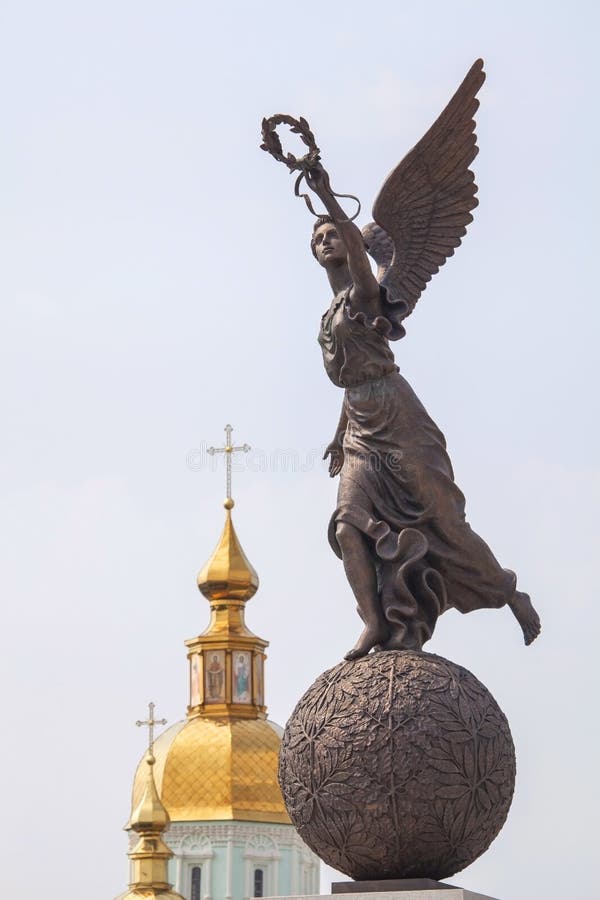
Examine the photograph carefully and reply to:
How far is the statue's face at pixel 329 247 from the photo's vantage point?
12.1 metres

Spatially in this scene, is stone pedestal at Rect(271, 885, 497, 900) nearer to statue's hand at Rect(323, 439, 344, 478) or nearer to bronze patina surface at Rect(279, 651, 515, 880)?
bronze patina surface at Rect(279, 651, 515, 880)

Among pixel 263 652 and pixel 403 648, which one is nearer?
pixel 403 648

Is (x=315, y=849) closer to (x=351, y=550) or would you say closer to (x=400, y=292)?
(x=351, y=550)

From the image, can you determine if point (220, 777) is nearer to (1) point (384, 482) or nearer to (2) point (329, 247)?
(2) point (329, 247)

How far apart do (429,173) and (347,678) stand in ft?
10.6

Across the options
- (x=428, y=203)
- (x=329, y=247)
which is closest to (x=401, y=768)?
(x=329, y=247)

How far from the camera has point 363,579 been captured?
456 inches

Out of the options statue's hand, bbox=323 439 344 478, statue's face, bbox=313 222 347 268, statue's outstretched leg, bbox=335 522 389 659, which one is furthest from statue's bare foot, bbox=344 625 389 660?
statue's face, bbox=313 222 347 268

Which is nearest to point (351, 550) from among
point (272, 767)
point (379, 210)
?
point (379, 210)

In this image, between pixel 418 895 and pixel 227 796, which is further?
pixel 227 796

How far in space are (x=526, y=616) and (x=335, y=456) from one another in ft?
4.73

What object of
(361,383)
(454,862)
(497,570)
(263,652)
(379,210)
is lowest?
(454,862)

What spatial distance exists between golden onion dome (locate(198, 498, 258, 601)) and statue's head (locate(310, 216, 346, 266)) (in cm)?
4582

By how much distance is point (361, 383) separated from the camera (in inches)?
467
